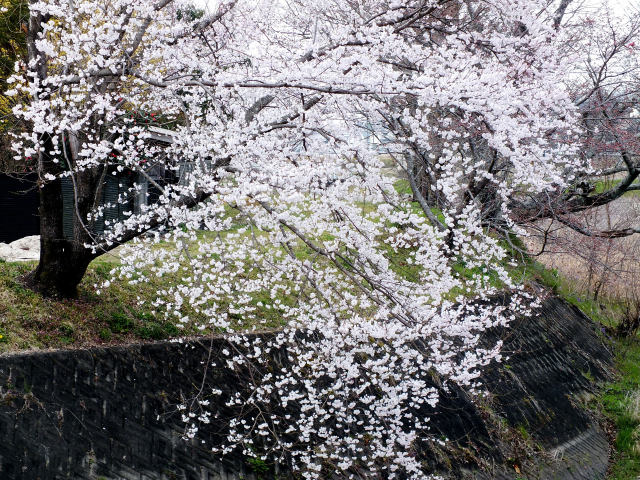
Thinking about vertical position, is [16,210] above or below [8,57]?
below

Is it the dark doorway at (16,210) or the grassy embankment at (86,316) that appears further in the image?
the dark doorway at (16,210)

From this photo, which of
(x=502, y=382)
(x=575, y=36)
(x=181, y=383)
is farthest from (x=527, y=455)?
(x=575, y=36)

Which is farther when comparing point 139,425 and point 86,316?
point 86,316

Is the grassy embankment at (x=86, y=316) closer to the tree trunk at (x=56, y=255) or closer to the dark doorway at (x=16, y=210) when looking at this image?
the tree trunk at (x=56, y=255)

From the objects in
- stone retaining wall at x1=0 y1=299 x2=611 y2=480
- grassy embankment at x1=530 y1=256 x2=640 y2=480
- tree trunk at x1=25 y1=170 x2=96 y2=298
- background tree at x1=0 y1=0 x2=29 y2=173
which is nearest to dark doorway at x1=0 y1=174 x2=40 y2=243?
background tree at x1=0 y1=0 x2=29 y2=173

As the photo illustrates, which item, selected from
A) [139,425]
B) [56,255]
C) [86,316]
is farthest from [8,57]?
[139,425]

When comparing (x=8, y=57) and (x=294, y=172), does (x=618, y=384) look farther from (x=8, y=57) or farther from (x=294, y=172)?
(x=8, y=57)

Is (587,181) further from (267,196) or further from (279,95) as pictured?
(267,196)

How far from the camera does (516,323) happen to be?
14102mm

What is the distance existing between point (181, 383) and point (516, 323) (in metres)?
9.55

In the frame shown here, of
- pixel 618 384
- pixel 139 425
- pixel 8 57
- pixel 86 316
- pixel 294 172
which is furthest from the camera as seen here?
pixel 618 384

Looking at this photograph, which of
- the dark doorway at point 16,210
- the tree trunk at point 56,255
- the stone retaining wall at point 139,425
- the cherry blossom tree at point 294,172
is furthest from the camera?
the dark doorway at point 16,210

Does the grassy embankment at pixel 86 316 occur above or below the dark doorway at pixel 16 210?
below

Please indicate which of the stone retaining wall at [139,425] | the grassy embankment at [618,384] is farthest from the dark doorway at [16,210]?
the grassy embankment at [618,384]
